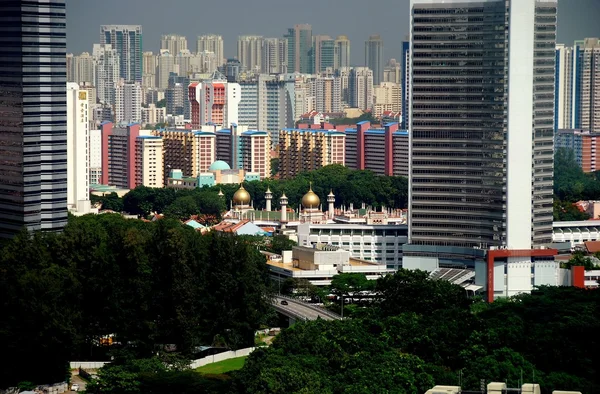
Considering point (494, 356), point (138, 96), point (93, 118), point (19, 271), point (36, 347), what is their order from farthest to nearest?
point (138, 96), point (93, 118), point (19, 271), point (36, 347), point (494, 356)

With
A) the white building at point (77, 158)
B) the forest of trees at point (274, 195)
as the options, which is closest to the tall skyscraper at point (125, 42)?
the forest of trees at point (274, 195)

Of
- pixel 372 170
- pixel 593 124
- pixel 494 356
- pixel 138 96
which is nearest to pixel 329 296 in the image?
pixel 494 356

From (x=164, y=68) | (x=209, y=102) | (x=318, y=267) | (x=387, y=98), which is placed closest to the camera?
(x=318, y=267)

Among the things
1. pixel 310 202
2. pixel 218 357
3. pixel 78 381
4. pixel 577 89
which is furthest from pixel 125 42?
pixel 78 381

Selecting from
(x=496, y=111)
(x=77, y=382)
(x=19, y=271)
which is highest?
(x=496, y=111)

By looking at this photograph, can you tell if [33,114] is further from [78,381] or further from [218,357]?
[78,381]

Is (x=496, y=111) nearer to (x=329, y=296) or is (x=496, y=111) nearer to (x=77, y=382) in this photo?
(x=329, y=296)

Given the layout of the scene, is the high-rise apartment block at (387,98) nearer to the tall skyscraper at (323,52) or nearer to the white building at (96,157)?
the tall skyscraper at (323,52)

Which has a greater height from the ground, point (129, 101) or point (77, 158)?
point (129, 101)
